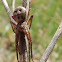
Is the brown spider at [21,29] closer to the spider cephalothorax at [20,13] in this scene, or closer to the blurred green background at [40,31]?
the spider cephalothorax at [20,13]

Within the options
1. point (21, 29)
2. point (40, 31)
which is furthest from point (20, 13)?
point (40, 31)

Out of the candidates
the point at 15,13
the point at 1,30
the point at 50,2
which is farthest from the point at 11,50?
the point at 15,13

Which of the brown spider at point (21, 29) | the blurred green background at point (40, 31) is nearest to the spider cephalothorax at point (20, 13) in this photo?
the brown spider at point (21, 29)

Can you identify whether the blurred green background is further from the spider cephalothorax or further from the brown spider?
the spider cephalothorax

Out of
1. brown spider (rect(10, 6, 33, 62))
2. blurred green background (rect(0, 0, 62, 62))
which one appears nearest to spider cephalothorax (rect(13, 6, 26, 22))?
brown spider (rect(10, 6, 33, 62))

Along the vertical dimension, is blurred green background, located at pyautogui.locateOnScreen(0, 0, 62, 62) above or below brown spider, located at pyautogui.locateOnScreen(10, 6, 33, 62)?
above

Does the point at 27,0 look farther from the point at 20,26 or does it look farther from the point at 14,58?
the point at 14,58
